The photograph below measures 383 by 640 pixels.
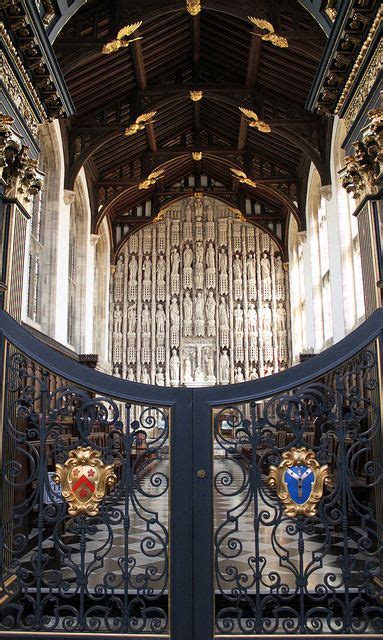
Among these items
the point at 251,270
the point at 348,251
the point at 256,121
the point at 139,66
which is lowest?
the point at 348,251

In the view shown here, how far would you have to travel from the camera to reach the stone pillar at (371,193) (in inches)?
133

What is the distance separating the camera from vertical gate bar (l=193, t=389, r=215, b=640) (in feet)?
8.43

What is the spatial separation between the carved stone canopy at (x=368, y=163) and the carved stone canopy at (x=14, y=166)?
193cm

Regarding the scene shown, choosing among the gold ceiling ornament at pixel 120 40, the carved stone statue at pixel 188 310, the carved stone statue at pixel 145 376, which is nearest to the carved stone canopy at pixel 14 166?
the gold ceiling ornament at pixel 120 40

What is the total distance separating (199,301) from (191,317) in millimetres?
519

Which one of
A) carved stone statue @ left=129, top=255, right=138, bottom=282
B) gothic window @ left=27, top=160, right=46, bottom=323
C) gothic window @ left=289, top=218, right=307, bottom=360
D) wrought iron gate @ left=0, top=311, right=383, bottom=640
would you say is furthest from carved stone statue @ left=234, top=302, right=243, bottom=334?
wrought iron gate @ left=0, top=311, right=383, bottom=640

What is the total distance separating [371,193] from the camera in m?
3.49

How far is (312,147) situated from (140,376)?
7961mm

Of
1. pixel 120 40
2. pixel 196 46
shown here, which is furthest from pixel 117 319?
pixel 120 40

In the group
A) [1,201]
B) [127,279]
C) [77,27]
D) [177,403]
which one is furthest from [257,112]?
[177,403]

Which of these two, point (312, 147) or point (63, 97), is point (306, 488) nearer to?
point (63, 97)

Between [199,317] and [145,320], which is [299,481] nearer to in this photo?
[199,317]

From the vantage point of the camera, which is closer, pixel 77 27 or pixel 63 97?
pixel 63 97

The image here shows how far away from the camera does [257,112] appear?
10984mm
